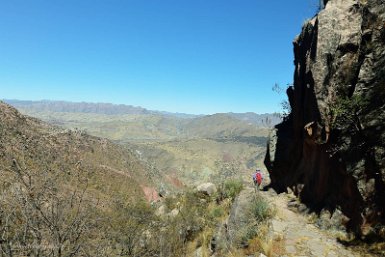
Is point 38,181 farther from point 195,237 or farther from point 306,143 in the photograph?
point 306,143

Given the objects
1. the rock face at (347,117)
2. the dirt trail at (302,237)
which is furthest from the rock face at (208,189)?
the dirt trail at (302,237)

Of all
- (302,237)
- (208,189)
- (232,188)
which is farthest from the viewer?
(208,189)

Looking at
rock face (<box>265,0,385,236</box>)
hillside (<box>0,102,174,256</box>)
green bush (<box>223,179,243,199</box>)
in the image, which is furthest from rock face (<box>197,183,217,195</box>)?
rock face (<box>265,0,385,236</box>)

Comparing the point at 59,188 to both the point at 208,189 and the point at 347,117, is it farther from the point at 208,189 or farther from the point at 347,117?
the point at 347,117

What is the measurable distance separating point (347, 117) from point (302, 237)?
15.7 ft

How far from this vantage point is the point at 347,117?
13695mm

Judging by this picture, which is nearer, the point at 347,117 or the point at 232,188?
the point at 347,117

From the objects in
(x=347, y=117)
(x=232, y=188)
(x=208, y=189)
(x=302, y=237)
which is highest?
(x=347, y=117)

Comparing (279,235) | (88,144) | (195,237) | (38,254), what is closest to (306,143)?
(279,235)

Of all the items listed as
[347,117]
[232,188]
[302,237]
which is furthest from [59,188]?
[347,117]

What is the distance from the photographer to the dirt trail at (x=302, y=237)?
1174cm

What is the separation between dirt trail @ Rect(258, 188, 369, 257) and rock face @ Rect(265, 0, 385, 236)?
88cm

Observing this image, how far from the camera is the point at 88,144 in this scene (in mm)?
83000

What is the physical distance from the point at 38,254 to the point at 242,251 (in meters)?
7.88
